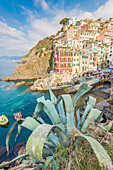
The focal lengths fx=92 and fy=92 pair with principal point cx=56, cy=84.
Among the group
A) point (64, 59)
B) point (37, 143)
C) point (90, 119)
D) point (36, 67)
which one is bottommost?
point (90, 119)

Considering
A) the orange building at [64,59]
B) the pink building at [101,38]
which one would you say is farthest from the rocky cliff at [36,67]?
the pink building at [101,38]

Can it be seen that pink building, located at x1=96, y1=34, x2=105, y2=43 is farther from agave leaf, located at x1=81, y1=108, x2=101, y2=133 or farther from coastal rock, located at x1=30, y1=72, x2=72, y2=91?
agave leaf, located at x1=81, y1=108, x2=101, y2=133

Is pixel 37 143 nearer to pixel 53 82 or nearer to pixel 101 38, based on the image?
pixel 53 82

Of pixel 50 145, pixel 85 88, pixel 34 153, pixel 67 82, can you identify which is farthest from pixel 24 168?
pixel 67 82

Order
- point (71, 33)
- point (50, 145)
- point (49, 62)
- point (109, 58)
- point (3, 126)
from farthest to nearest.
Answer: point (49, 62) → point (71, 33) → point (109, 58) → point (3, 126) → point (50, 145)

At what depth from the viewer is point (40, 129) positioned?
1971 mm

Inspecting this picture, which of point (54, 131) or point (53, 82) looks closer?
point (54, 131)

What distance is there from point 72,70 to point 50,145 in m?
30.8

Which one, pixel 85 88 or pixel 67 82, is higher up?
pixel 85 88

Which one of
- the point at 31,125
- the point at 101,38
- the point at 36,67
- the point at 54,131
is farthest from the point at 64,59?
the point at 31,125

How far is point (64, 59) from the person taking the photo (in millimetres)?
31312

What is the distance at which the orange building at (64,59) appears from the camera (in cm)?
3064

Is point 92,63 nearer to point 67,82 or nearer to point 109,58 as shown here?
point 109,58

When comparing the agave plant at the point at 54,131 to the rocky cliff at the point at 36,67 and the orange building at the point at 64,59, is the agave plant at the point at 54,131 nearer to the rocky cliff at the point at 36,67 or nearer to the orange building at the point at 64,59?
the orange building at the point at 64,59
